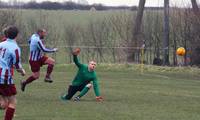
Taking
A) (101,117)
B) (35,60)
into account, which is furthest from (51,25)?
(101,117)

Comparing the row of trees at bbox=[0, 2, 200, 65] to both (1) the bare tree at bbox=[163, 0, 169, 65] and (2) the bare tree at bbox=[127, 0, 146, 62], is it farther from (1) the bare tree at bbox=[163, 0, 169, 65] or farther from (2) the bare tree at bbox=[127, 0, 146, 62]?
(1) the bare tree at bbox=[163, 0, 169, 65]

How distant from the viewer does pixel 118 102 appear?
1977cm

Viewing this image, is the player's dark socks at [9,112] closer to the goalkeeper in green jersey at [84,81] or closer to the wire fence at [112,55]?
the goalkeeper in green jersey at [84,81]

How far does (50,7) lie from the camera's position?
81062 millimetres

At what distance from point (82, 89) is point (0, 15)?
34.7 m

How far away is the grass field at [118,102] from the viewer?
16.3 metres

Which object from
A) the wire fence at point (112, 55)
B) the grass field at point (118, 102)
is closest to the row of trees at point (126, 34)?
the wire fence at point (112, 55)

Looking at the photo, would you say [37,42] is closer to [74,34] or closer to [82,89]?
[82,89]

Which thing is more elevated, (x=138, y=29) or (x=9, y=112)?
(x=9, y=112)

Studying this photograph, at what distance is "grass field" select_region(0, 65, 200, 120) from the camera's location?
16281 mm

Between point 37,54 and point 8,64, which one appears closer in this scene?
point 8,64

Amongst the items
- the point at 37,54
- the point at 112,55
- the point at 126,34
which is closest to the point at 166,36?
the point at 112,55

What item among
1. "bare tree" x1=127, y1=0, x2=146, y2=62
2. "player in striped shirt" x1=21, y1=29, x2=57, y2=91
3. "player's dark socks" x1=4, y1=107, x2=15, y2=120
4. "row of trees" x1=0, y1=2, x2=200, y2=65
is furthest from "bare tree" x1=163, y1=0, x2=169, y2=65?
"player's dark socks" x1=4, y1=107, x2=15, y2=120

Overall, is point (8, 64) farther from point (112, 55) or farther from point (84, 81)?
point (112, 55)
